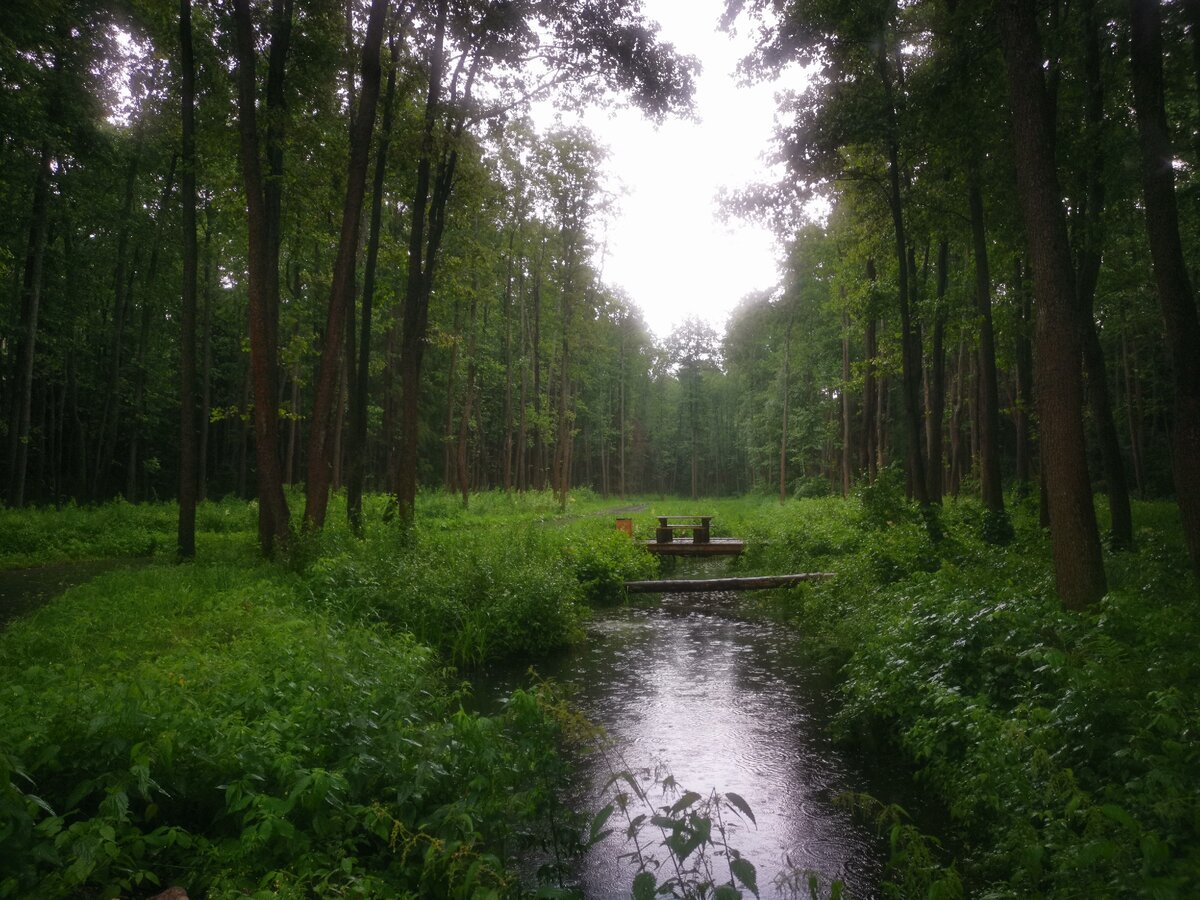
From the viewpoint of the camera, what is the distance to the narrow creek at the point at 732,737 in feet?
16.8

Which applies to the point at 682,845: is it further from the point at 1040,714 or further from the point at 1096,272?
the point at 1096,272

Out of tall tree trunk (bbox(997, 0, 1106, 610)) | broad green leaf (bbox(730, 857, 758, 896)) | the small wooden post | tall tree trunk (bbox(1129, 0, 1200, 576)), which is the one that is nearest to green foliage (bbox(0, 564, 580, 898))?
broad green leaf (bbox(730, 857, 758, 896))

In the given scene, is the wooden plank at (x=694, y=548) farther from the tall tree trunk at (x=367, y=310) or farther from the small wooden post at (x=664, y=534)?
the tall tree trunk at (x=367, y=310)

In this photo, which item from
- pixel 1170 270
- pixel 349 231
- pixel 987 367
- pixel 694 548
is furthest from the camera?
pixel 694 548

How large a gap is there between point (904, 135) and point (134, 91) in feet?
65.8

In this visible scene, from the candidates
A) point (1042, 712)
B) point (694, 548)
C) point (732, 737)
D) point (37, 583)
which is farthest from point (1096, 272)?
point (37, 583)

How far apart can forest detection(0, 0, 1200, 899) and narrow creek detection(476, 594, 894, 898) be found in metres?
0.17

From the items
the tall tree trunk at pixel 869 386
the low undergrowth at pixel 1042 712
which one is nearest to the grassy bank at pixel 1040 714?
the low undergrowth at pixel 1042 712

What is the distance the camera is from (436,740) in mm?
5113

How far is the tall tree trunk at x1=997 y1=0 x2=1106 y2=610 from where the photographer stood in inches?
286

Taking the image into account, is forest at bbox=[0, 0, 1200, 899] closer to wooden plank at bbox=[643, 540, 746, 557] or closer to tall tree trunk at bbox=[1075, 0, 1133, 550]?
tall tree trunk at bbox=[1075, 0, 1133, 550]

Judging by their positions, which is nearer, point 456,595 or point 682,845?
point 682,845

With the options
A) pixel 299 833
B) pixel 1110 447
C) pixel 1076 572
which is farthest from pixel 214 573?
pixel 1110 447

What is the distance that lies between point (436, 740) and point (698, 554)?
48.5 ft
